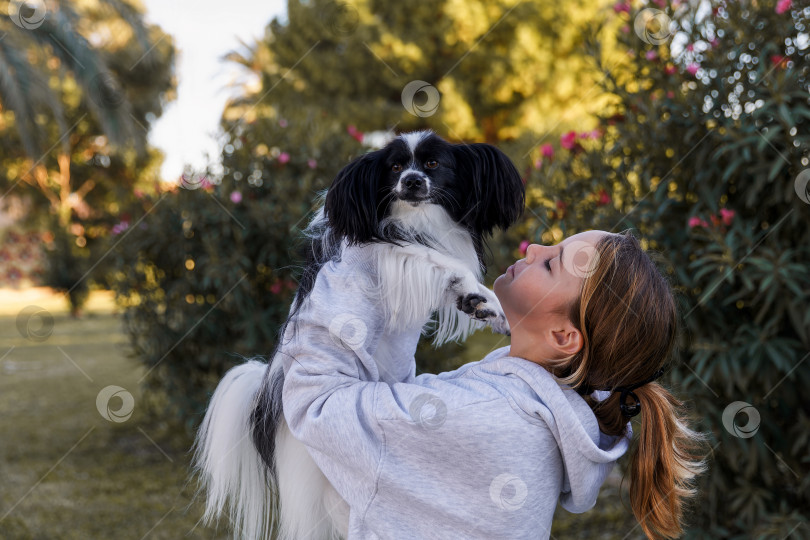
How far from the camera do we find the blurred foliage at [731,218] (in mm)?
2916

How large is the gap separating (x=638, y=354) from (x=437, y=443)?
1.81 ft

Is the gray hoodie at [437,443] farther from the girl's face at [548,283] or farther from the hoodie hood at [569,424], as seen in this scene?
the girl's face at [548,283]

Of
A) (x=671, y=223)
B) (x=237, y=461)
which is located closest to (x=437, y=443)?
(x=237, y=461)

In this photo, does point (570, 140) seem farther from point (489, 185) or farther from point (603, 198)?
point (489, 185)

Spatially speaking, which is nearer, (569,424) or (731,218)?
(569,424)

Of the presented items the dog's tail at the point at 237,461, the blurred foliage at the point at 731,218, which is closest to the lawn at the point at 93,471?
the dog's tail at the point at 237,461

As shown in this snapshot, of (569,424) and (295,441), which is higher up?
(295,441)

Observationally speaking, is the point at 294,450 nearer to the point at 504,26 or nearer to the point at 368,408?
the point at 368,408

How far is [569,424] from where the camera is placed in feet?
5.28

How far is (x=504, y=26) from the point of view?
1555 cm

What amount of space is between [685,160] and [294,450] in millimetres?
2368

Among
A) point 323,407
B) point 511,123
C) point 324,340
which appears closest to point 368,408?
point 323,407

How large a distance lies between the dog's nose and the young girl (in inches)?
13.6

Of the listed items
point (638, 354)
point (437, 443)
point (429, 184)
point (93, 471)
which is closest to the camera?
point (437, 443)
